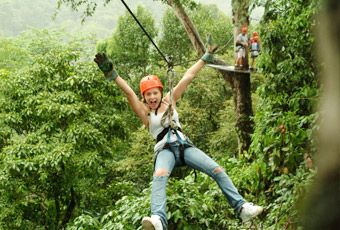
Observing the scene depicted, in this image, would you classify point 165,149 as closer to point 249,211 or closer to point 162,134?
point 162,134

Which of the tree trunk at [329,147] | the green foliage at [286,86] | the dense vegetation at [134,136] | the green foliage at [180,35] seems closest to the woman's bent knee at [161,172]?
the dense vegetation at [134,136]

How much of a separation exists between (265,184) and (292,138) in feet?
3.07

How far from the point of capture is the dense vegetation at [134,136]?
4.29 m

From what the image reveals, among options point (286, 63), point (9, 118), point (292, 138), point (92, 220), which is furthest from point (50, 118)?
point (292, 138)

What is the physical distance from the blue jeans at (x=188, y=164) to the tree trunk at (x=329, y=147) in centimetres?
315

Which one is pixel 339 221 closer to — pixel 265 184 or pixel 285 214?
pixel 285 214

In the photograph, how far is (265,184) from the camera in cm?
488

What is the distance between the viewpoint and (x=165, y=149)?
12.3 feet

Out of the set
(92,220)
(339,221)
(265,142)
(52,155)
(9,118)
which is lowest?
(339,221)

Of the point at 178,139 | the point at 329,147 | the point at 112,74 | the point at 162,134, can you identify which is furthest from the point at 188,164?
the point at 329,147

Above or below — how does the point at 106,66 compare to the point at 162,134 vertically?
above

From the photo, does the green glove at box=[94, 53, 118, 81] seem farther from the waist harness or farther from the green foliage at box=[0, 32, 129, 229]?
the green foliage at box=[0, 32, 129, 229]

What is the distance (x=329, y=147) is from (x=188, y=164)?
3.36 metres

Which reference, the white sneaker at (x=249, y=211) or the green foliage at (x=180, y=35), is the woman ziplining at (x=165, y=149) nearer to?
the white sneaker at (x=249, y=211)
